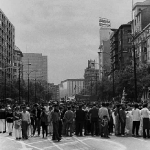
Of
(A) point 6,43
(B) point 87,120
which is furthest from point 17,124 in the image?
(A) point 6,43

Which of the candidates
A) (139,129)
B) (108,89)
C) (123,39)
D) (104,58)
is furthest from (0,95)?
(104,58)

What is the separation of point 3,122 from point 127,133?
27.6 feet

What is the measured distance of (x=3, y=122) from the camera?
26547 millimetres

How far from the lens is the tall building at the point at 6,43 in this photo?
11493 cm

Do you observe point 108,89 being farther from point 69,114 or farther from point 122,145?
point 122,145

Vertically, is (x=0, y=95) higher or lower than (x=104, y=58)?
lower

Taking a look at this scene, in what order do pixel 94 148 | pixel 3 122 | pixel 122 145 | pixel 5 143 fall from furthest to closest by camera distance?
pixel 3 122
pixel 5 143
pixel 122 145
pixel 94 148

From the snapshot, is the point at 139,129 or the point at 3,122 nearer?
the point at 139,129

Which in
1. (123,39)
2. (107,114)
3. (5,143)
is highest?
(123,39)

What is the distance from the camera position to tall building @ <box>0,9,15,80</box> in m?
115

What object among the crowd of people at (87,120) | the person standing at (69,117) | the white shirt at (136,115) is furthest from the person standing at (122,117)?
the person standing at (69,117)

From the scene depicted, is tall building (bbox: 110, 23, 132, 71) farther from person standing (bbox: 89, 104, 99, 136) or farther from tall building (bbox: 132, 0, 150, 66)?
person standing (bbox: 89, 104, 99, 136)

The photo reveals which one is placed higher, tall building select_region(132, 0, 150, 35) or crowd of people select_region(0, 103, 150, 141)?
tall building select_region(132, 0, 150, 35)

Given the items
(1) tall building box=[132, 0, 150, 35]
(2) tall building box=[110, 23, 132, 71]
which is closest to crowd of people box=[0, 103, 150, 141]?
(1) tall building box=[132, 0, 150, 35]
